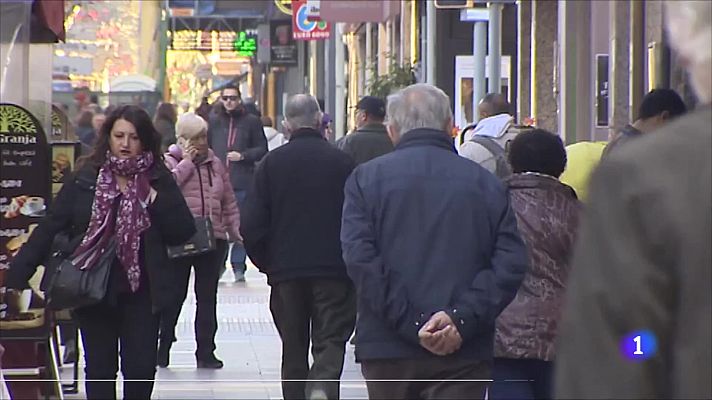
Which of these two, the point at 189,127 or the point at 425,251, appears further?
the point at 189,127

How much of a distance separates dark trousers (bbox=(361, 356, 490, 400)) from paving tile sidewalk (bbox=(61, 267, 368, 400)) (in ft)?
13.8

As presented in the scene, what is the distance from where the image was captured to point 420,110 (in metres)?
6.55

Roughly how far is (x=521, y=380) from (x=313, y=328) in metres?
2.37

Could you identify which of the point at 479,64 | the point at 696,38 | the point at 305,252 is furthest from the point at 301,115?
the point at 479,64

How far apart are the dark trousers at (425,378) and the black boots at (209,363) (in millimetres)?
5856

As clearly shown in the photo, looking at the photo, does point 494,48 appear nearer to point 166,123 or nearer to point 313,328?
point 166,123

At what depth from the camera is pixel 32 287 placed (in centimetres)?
936

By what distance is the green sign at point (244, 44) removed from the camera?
58.4m

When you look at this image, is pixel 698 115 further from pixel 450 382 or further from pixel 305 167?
pixel 305 167

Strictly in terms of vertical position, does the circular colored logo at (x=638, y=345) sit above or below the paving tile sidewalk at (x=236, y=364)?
above

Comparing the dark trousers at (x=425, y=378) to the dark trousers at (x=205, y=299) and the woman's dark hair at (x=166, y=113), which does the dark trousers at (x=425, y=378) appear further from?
the woman's dark hair at (x=166, y=113)

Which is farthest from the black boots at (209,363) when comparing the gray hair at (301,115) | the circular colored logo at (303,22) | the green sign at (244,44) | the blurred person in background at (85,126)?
the green sign at (244,44)

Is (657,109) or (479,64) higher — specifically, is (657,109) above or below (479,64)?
below

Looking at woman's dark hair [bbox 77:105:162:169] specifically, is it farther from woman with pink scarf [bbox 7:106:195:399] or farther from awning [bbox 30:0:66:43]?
awning [bbox 30:0:66:43]
